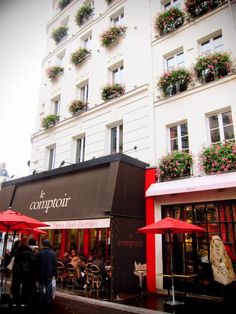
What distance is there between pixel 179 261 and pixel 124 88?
8265mm

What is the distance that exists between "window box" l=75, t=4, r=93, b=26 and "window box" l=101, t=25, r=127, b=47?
11.9ft

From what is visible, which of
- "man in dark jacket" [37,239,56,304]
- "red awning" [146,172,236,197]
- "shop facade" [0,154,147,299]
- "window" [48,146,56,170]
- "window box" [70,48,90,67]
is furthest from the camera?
"window box" [70,48,90,67]

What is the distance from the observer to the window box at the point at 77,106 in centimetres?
1484

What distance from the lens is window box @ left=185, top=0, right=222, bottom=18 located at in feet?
36.4

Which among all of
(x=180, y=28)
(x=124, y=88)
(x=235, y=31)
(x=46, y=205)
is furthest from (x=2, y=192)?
(x=235, y=31)

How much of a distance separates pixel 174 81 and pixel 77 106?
594cm

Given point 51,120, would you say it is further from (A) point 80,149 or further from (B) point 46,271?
(B) point 46,271

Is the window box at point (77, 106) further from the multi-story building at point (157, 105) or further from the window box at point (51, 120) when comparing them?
the window box at point (51, 120)

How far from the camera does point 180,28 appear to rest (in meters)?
12.0

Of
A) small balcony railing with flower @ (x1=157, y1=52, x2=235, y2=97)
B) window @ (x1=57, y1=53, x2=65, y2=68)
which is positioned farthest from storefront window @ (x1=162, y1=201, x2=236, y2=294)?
window @ (x1=57, y1=53, x2=65, y2=68)

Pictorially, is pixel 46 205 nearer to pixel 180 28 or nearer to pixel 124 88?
pixel 124 88

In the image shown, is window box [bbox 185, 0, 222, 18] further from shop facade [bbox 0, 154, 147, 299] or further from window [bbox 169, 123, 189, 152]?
shop facade [bbox 0, 154, 147, 299]

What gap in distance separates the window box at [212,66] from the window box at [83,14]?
1006 centimetres

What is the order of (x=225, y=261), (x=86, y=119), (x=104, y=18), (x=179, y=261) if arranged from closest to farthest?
(x=225, y=261) < (x=179, y=261) < (x=86, y=119) < (x=104, y=18)
